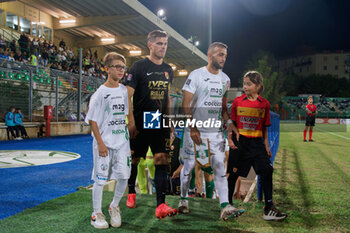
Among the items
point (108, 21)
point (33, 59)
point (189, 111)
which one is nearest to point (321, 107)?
point (108, 21)

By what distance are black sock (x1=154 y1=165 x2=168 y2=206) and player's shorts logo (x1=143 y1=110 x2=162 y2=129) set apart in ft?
1.66

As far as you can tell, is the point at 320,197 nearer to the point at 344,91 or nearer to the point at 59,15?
the point at 59,15

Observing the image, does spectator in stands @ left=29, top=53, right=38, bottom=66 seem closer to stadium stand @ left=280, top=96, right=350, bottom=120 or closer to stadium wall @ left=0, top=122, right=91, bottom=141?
stadium wall @ left=0, top=122, right=91, bottom=141

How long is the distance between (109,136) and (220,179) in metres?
1.40

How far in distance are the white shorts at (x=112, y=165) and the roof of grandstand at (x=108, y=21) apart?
17824mm

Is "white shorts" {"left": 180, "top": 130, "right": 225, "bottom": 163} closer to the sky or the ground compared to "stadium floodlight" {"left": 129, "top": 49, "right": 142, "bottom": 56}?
closer to the ground

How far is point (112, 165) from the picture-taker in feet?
11.1

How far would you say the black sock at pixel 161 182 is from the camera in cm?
370

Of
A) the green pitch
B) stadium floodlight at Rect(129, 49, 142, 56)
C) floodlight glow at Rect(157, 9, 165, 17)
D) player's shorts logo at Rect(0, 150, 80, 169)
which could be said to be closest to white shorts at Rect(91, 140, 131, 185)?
the green pitch

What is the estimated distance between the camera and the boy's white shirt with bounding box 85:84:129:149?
3260mm

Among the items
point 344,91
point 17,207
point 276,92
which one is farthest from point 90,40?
point 344,91

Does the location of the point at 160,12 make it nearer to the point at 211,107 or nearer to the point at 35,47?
the point at 35,47

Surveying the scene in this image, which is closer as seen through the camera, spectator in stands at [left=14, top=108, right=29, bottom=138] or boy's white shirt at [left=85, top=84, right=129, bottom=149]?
boy's white shirt at [left=85, top=84, right=129, bottom=149]

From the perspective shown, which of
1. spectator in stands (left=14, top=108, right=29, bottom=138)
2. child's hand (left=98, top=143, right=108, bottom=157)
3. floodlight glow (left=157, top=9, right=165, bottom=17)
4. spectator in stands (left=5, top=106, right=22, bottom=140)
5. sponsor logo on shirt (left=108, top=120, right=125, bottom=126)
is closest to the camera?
child's hand (left=98, top=143, right=108, bottom=157)
